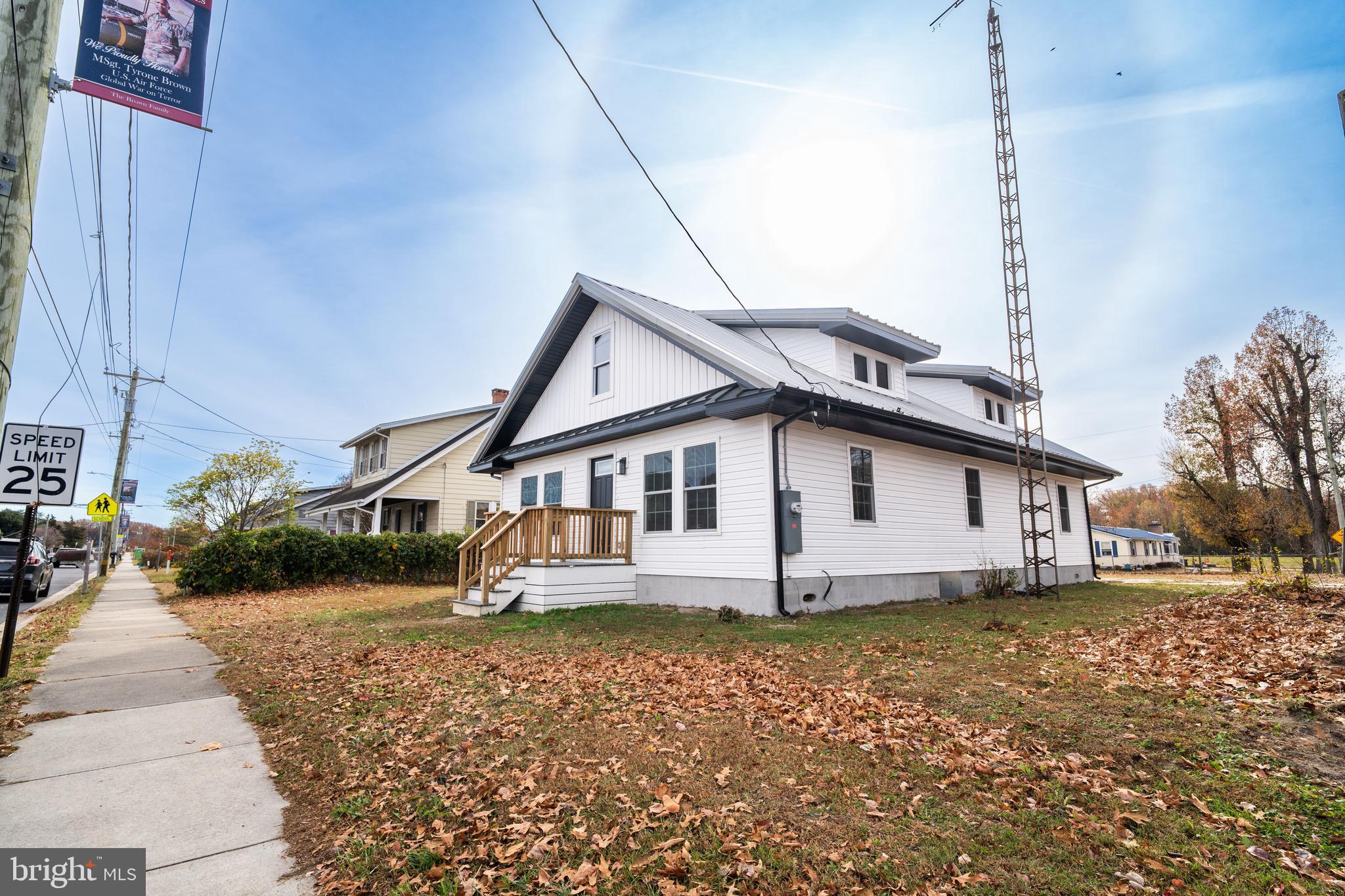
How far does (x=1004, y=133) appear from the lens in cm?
1478

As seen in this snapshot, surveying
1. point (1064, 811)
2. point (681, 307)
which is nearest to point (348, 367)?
point (681, 307)

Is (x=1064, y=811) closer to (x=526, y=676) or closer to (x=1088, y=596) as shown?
(x=526, y=676)

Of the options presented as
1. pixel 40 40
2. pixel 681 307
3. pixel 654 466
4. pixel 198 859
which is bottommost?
pixel 198 859

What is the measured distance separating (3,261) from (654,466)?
32.6 feet

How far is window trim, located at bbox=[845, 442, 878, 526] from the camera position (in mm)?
12156

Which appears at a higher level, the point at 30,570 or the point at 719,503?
the point at 719,503

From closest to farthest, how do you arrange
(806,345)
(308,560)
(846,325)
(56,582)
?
(846,325) → (806,345) → (308,560) → (56,582)

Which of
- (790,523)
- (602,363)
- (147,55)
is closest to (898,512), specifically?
(790,523)

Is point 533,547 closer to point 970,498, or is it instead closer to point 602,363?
point 602,363

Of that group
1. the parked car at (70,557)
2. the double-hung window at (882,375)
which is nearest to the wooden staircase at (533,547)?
the double-hung window at (882,375)

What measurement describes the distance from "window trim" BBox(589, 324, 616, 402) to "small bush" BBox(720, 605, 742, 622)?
578cm

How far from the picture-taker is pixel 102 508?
54.5ft

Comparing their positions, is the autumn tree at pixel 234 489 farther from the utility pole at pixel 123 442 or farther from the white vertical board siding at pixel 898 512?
the white vertical board siding at pixel 898 512

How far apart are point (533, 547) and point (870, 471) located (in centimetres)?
695
